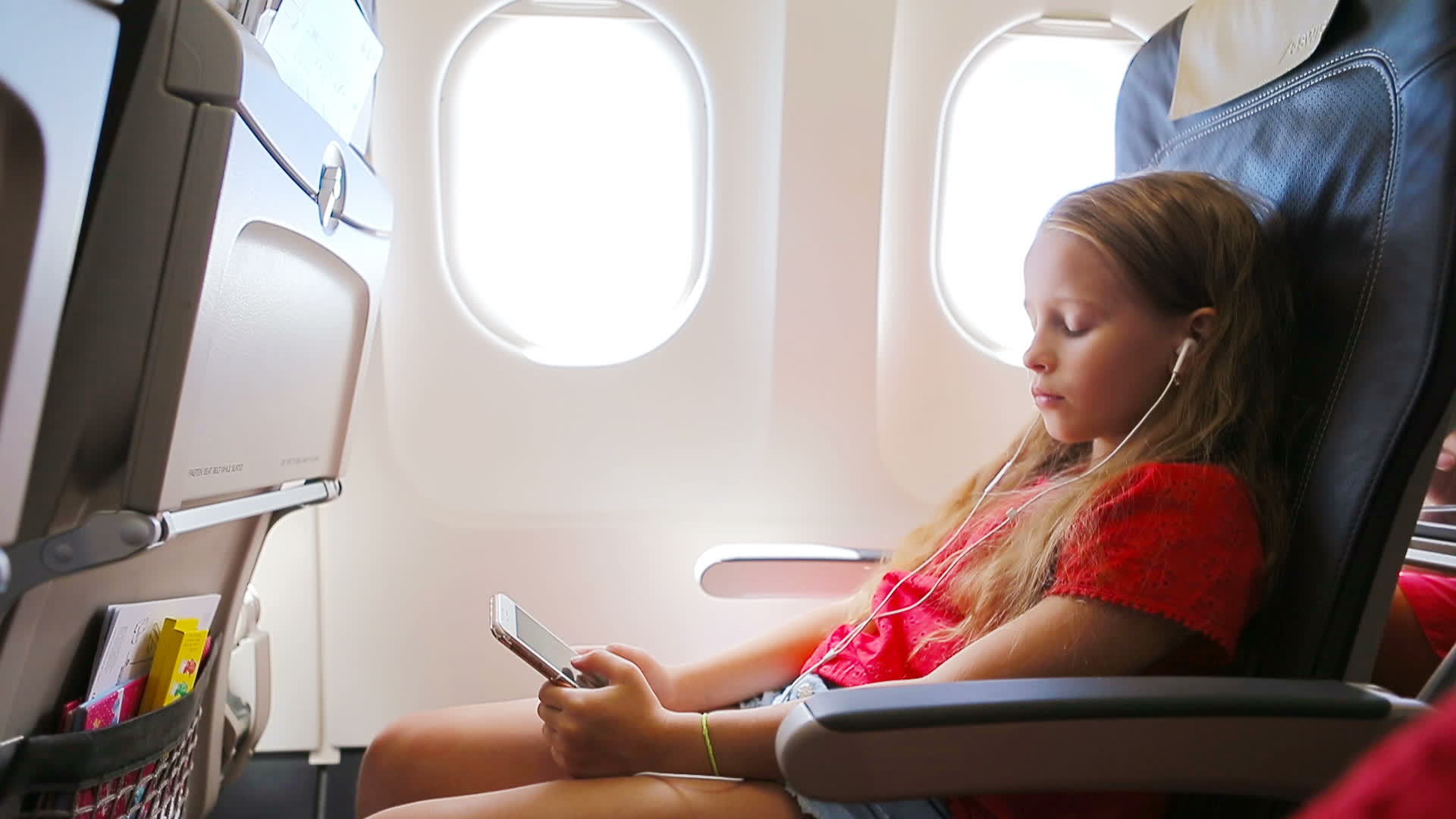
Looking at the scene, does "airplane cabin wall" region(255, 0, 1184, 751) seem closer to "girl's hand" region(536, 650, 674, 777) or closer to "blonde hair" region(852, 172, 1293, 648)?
"blonde hair" region(852, 172, 1293, 648)

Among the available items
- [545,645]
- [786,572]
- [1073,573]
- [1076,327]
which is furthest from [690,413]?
[1073,573]

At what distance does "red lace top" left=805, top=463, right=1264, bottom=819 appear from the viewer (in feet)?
3.16

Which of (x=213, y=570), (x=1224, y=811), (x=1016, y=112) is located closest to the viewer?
(x=1224, y=811)

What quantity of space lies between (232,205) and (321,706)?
143 cm

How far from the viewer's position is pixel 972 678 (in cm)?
97

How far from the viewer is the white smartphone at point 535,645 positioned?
3.51 feet

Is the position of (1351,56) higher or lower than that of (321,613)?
higher

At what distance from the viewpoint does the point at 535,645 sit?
1.14 m

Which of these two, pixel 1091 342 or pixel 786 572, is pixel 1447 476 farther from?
pixel 786 572

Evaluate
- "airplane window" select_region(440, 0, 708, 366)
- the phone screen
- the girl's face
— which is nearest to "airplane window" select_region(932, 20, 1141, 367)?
"airplane window" select_region(440, 0, 708, 366)

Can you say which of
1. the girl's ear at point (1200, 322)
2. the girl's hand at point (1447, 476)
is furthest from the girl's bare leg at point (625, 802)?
the girl's hand at point (1447, 476)

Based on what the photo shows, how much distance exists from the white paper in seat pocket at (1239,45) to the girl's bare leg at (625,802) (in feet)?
3.28

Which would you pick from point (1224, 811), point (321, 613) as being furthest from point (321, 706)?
point (1224, 811)

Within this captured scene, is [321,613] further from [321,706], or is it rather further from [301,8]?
[301,8]
